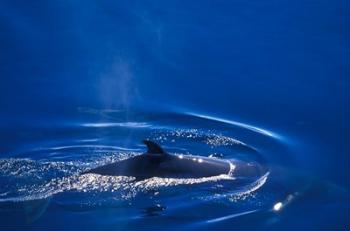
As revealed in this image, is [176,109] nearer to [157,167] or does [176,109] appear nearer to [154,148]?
[157,167]

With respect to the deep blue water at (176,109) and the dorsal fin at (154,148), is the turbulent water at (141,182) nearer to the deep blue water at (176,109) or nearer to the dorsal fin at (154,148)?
the deep blue water at (176,109)

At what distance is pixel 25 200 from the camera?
8508 mm

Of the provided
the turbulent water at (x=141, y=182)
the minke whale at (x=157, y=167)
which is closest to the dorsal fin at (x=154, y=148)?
the minke whale at (x=157, y=167)

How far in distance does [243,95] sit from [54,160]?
4511 millimetres

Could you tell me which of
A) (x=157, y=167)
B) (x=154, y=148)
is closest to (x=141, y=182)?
(x=157, y=167)

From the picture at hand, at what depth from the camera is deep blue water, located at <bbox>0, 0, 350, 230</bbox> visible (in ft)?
28.1

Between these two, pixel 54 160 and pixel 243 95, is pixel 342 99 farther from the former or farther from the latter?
pixel 54 160

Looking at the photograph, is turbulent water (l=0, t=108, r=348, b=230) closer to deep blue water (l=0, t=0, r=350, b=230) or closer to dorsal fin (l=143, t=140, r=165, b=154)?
deep blue water (l=0, t=0, r=350, b=230)

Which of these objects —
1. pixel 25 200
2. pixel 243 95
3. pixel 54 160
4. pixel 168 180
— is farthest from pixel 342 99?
pixel 25 200

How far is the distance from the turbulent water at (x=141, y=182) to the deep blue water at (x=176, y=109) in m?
0.02

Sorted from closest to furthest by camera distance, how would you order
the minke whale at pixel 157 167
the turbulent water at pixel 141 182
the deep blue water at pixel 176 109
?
the turbulent water at pixel 141 182, the deep blue water at pixel 176 109, the minke whale at pixel 157 167

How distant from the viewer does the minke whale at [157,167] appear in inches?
345

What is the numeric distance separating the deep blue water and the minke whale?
0.39ft

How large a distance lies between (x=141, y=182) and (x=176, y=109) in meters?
3.30
